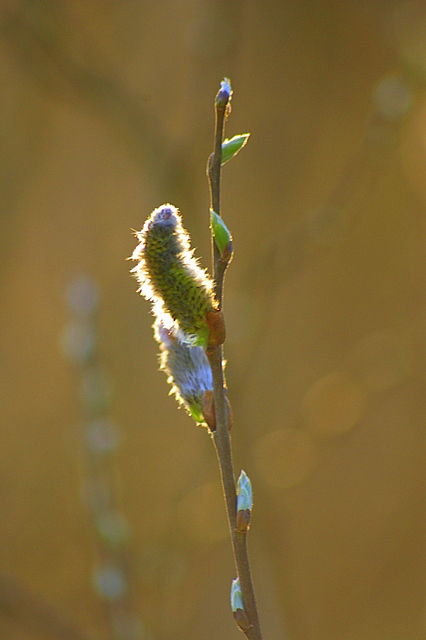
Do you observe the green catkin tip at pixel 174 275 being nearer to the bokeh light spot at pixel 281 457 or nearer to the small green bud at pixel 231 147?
the small green bud at pixel 231 147

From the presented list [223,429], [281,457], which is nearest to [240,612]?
[223,429]

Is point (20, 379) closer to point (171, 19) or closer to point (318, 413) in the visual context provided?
point (318, 413)

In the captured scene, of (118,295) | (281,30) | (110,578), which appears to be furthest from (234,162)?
(110,578)

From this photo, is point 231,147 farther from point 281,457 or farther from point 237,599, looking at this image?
point 281,457

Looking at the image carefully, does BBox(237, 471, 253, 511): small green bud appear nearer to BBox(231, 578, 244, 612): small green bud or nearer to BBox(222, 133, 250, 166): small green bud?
BBox(231, 578, 244, 612): small green bud

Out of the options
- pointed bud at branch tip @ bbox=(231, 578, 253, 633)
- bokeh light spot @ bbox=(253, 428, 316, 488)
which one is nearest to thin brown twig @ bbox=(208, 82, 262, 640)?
pointed bud at branch tip @ bbox=(231, 578, 253, 633)
